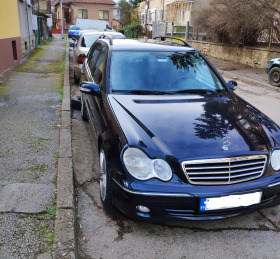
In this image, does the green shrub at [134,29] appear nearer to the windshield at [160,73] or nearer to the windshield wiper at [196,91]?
the windshield at [160,73]

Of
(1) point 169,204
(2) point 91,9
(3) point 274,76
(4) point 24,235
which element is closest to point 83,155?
(4) point 24,235

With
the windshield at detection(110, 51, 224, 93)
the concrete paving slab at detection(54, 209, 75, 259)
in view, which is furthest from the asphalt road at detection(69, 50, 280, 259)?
the windshield at detection(110, 51, 224, 93)

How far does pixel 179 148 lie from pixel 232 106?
1.28m

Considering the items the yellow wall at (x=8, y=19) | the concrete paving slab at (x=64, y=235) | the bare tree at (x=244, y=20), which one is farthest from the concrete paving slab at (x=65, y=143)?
the bare tree at (x=244, y=20)

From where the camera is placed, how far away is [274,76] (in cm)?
1041

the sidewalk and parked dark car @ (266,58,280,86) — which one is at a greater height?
parked dark car @ (266,58,280,86)

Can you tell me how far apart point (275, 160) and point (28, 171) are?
2880 millimetres

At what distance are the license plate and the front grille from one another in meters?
0.13

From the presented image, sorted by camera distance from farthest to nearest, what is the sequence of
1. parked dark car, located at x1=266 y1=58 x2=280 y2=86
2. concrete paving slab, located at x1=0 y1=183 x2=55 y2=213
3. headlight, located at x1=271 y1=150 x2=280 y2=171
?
parked dark car, located at x1=266 y1=58 x2=280 y2=86, concrete paving slab, located at x1=0 y1=183 x2=55 y2=213, headlight, located at x1=271 y1=150 x2=280 y2=171

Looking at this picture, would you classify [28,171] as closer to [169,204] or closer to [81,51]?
[169,204]

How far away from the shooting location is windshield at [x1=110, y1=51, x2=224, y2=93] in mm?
3857

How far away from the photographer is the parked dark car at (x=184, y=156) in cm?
256

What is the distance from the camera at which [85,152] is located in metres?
4.64

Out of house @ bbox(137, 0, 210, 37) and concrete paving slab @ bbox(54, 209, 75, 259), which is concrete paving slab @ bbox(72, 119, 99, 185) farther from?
house @ bbox(137, 0, 210, 37)
